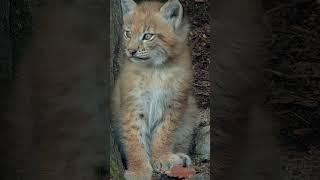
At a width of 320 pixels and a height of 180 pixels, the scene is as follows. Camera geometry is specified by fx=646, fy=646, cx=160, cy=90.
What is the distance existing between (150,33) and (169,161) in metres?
1.04

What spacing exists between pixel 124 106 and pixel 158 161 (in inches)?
20.6

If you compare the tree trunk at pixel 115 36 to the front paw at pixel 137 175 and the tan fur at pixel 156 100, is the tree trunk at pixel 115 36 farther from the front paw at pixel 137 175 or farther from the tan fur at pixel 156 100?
the front paw at pixel 137 175

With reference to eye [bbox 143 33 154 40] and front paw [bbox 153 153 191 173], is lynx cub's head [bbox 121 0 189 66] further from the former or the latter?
front paw [bbox 153 153 191 173]

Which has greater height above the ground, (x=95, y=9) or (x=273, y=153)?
(x=95, y=9)

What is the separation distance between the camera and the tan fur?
16.9 feet

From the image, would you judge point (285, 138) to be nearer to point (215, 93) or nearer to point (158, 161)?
point (215, 93)

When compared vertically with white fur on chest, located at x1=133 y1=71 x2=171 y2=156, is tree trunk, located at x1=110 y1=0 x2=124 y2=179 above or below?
above

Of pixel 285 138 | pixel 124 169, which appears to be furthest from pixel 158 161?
pixel 285 138

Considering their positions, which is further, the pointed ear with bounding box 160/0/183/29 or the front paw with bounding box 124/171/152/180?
the front paw with bounding box 124/171/152/180

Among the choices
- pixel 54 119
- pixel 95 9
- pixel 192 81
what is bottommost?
pixel 54 119

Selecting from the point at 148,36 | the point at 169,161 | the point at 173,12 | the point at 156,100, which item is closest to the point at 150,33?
the point at 148,36

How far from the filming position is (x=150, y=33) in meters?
5.15

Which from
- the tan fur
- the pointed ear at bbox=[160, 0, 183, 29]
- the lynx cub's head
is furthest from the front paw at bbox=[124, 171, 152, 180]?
the pointed ear at bbox=[160, 0, 183, 29]

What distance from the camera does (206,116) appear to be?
514 centimetres
